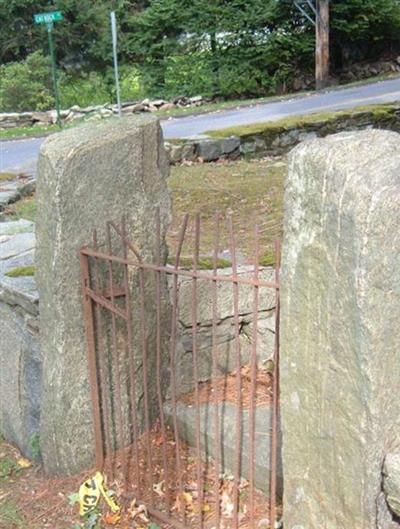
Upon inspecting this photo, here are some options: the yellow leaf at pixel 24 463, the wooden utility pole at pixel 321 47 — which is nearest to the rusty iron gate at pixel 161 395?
the yellow leaf at pixel 24 463

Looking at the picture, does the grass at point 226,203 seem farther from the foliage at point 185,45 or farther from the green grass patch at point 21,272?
the foliage at point 185,45

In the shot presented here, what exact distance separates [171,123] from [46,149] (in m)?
10.8

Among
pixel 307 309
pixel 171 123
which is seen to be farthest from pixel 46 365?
pixel 171 123

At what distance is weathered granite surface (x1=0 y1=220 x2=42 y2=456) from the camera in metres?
3.59

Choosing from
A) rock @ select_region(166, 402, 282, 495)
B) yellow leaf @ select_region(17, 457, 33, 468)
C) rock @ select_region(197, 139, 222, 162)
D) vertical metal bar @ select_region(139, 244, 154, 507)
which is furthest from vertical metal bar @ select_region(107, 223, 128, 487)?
rock @ select_region(197, 139, 222, 162)

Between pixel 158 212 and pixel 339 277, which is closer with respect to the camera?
pixel 339 277

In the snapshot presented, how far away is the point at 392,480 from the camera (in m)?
1.92

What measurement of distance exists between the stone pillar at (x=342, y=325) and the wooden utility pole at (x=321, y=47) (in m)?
18.9

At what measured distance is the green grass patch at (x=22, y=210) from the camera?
19.2ft

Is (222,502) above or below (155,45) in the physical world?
below

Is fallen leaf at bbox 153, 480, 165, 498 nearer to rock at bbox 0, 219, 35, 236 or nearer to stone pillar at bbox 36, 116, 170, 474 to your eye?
stone pillar at bbox 36, 116, 170, 474

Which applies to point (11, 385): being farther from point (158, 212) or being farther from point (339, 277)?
point (339, 277)

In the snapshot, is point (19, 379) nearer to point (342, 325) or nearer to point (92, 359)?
point (92, 359)

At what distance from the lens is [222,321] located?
3.56 meters
